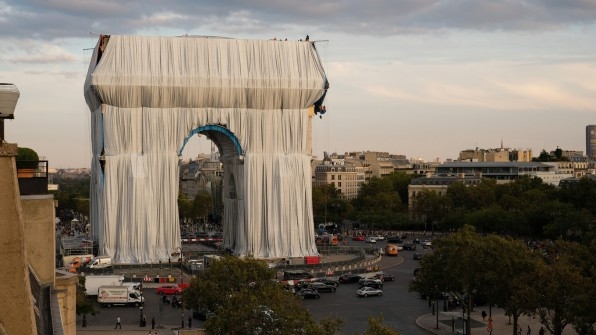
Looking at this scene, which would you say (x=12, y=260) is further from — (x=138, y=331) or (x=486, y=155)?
(x=486, y=155)

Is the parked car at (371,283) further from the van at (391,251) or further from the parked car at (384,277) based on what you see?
the van at (391,251)

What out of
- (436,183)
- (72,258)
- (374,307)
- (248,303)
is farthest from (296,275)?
(436,183)

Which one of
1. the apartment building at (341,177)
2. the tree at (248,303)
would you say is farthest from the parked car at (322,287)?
the apartment building at (341,177)

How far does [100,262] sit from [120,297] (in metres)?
12.7

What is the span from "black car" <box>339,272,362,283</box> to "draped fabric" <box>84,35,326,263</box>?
8446 mm

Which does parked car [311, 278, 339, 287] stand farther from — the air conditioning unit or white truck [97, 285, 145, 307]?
the air conditioning unit

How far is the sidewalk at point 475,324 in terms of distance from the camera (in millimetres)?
41281

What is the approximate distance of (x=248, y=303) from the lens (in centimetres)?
2798

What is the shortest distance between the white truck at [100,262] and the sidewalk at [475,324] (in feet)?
76.0

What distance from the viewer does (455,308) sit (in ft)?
157

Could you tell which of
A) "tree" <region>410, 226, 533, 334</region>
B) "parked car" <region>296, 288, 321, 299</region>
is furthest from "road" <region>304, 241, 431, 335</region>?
"tree" <region>410, 226, 533, 334</region>

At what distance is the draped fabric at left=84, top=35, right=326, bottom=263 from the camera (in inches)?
2527

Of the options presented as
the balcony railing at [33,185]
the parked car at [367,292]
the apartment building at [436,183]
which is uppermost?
the balcony railing at [33,185]

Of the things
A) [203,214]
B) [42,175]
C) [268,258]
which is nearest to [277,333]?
[42,175]
